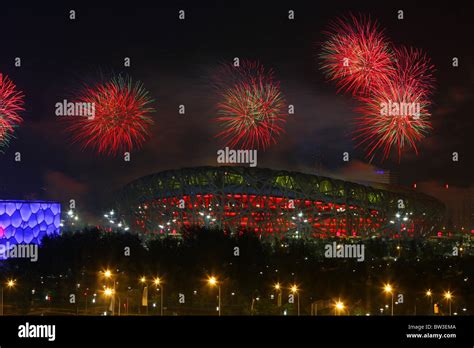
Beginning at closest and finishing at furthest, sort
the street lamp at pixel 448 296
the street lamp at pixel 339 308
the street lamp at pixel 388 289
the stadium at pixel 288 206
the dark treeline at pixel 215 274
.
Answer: the street lamp at pixel 339 308
the street lamp at pixel 448 296
the street lamp at pixel 388 289
the dark treeline at pixel 215 274
the stadium at pixel 288 206

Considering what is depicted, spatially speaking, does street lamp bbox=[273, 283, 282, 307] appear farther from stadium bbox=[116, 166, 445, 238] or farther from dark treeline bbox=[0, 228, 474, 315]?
stadium bbox=[116, 166, 445, 238]

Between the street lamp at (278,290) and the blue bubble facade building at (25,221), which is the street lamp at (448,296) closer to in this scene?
the street lamp at (278,290)

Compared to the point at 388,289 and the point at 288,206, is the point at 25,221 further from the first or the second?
the point at 288,206

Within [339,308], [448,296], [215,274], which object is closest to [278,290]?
[215,274]

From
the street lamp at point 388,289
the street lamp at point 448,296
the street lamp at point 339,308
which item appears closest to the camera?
the street lamp at point 339,308

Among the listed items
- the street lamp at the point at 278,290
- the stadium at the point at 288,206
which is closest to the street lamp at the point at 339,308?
the street lamp at the point at 278,290

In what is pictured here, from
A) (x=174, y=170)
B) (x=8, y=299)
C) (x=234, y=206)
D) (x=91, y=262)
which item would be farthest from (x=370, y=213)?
(x=8, y=299)
